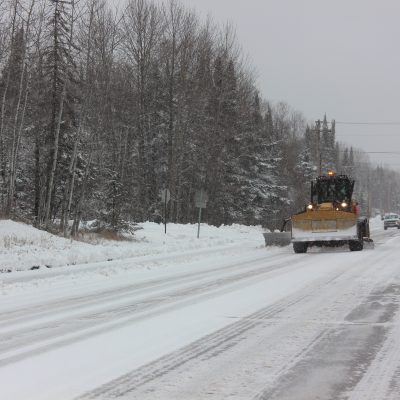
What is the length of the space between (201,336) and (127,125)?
113 feet

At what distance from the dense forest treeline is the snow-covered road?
13.5 metres

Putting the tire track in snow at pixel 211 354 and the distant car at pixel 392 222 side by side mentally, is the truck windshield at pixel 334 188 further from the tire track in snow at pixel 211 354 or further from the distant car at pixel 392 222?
the distant car at pixel 392 222

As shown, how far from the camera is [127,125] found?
39625 millimetres

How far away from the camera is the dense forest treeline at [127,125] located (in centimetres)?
2497

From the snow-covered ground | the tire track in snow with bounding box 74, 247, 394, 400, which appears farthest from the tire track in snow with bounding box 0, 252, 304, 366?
the snow-covered ground

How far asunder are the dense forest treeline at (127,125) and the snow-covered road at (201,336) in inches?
→ 532

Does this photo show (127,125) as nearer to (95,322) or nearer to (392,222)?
(392,222)

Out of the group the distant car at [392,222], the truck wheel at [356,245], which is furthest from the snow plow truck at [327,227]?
the distant car at [392,222]

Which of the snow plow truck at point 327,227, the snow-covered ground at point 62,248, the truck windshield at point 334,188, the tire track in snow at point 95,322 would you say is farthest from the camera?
the truck windshield at point 334,188

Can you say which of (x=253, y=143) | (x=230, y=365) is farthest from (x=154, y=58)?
(x=230, y=365)

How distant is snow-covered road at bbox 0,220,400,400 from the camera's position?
4.62m

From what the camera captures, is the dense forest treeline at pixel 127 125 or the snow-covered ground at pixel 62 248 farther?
the dense forest treeline at pixel 127 125

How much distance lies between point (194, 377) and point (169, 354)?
2.66 feet

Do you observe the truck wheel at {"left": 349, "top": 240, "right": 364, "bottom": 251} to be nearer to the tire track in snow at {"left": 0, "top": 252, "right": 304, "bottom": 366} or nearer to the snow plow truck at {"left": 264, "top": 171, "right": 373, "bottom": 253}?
the snow plow truck at {"left": 264, "top": 171, "right": 373, "bottom": 253}
